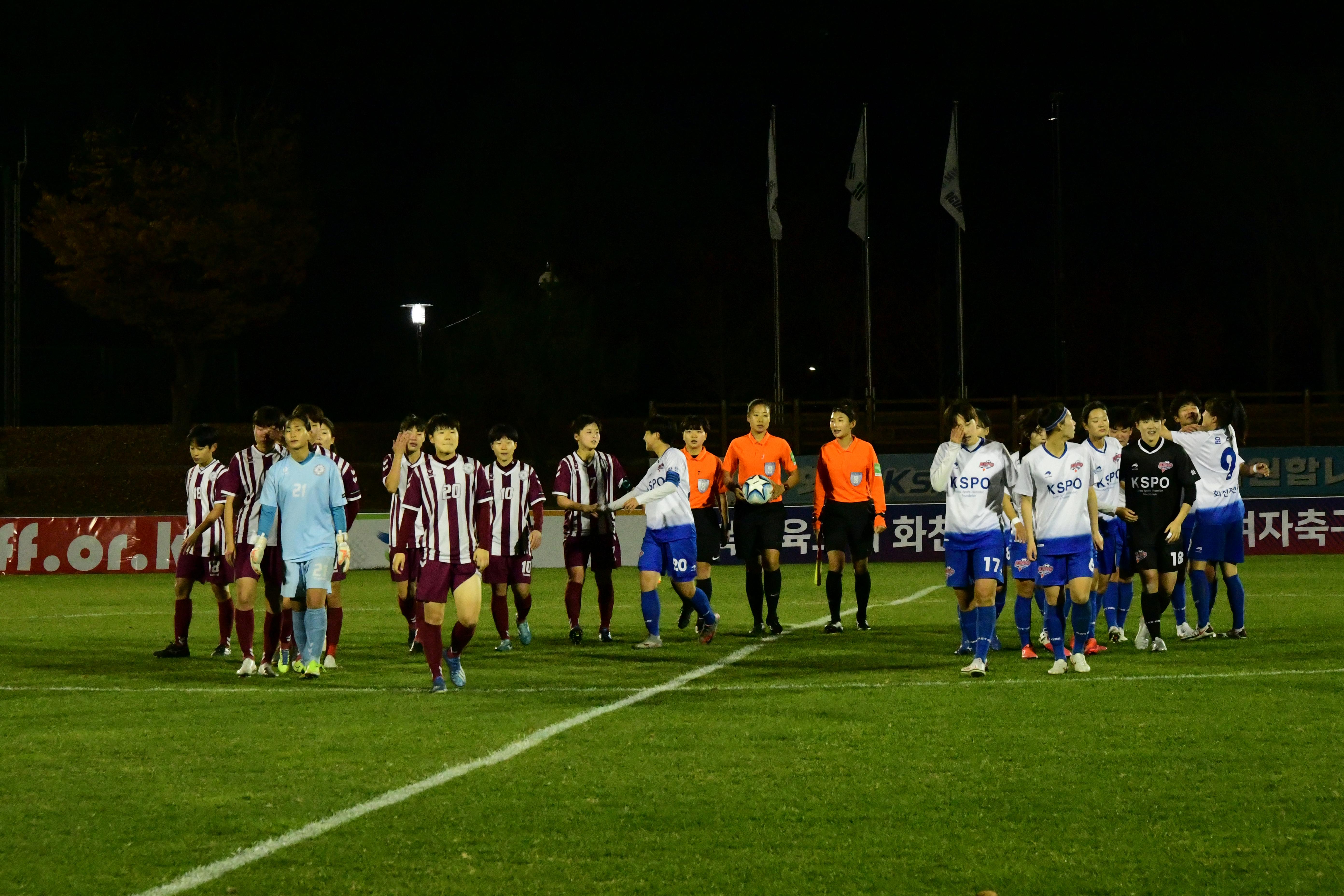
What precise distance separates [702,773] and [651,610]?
17.8ft

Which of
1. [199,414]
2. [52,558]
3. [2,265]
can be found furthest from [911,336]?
[52,558]

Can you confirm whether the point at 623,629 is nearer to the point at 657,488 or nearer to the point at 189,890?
the point at 657,488

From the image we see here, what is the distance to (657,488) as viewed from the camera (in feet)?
38.7

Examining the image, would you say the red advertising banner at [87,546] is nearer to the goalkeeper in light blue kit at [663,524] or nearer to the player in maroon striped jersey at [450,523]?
the goalkeeper in light blue kit at [663,524]

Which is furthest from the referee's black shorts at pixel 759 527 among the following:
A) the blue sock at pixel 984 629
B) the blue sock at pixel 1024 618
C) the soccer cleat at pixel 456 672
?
the soccer cleat at pixel 456 672

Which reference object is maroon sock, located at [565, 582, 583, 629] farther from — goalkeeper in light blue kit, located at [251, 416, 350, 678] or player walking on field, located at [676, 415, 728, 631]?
goalkeeper in light blue kit, located at [251, 416, 350, 678]

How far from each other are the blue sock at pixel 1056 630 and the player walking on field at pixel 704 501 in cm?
361

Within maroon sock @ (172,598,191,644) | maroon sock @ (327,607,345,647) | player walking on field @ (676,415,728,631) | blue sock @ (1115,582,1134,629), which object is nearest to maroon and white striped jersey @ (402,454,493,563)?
maroon sock @ (327,607,345,647)

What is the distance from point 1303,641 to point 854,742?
20.3 ft

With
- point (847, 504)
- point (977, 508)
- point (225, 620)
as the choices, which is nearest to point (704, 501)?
point (847, 504)

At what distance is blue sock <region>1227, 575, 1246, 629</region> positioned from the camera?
12.4 metres

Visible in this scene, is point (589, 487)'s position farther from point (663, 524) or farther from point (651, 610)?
point (651, 610)

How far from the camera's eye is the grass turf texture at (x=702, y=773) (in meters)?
5.20

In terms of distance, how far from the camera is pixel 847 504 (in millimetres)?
13445
